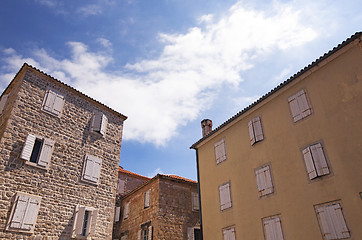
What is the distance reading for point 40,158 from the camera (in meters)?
12.0

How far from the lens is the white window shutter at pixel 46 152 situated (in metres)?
12.1

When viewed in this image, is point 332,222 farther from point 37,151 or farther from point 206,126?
point 37,151

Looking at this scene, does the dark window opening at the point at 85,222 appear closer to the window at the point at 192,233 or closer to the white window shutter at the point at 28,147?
the white window shutter at the point at 28,147

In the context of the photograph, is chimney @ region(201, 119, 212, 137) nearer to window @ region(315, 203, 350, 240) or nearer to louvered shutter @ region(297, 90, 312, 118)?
louvered shutter @ region(297, 90, 312, 118)

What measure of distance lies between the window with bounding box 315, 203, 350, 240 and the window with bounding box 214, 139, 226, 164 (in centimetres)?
591

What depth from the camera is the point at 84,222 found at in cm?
1265

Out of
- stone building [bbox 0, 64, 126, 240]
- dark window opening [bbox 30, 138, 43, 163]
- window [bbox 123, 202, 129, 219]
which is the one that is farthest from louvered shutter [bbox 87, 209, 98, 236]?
window [bbox 123, 202, 129, 219]

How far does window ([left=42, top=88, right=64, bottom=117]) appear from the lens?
13277 mm

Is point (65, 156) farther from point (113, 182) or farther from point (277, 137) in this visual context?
point (277, 137)

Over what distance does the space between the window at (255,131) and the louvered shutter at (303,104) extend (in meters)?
2.18

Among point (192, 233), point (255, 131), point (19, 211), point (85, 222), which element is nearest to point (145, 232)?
point (192, 233)

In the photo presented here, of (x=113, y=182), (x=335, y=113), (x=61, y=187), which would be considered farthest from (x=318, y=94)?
(x=61, y=187)

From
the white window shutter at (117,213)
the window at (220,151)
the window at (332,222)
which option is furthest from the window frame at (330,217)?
the white window shutter at (117,213)

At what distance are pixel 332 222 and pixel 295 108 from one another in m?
4.67
